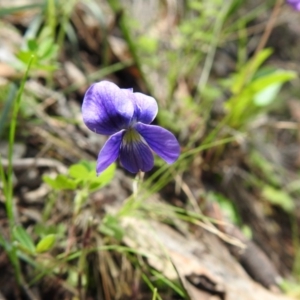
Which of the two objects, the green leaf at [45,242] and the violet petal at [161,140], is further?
the green leaf at [45,242]

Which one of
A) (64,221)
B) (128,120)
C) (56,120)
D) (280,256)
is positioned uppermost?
(128,120)

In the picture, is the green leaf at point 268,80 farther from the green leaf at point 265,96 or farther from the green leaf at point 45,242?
the green leaf at point 45,242

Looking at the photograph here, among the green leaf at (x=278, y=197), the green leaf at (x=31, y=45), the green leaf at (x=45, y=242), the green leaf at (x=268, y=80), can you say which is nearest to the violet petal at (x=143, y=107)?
the green leaf at (x=45, y=242)

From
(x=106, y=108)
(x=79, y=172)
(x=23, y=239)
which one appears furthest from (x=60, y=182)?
(x=106, y=108)

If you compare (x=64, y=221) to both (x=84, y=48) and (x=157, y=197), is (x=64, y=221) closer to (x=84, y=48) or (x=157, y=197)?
(x=157, y=197)

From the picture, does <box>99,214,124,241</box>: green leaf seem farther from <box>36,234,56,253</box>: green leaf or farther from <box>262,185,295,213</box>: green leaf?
<box>262,185,295,213</box>: green leaf

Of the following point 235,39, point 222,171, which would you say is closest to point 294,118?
point 235,39

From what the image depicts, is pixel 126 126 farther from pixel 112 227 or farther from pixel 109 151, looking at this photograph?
pixel 112 227

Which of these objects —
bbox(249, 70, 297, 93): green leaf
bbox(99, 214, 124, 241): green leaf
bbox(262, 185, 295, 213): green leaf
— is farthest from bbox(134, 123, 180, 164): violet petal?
bbox(262, 185, 295, 213): green leaf
